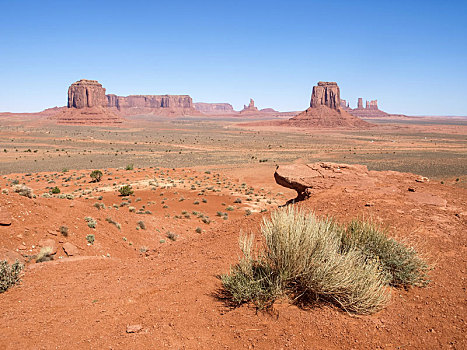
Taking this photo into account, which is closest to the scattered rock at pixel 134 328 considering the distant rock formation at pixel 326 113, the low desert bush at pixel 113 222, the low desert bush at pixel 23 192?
the low desert bush at pixel 113 222

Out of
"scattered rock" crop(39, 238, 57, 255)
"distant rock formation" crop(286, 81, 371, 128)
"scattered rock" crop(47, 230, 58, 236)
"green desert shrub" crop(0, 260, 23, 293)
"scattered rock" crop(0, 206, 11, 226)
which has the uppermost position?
"distant rock formation" crop(286, 81, 371, 128)

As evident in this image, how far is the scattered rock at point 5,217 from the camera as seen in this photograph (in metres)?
8.83

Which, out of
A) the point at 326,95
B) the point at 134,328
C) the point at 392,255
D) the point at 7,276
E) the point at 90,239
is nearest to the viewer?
the point at 134,328

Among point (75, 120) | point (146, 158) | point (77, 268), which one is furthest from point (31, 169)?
point (75, 120)

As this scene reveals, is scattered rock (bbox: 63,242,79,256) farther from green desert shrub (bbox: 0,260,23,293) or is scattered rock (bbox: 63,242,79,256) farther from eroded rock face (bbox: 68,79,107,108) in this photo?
eroded rock face (bbox: 68,79,107,108)

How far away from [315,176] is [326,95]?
152 metres

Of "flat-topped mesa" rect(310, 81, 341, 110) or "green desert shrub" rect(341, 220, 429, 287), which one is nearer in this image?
"green desert shrub" rect(341, 220, 429, 287)

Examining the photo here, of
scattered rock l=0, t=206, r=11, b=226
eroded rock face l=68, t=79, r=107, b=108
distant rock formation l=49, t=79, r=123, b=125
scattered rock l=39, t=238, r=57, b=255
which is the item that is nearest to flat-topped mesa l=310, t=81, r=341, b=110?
distant rock formation l=49, t=79, r=123, b=125

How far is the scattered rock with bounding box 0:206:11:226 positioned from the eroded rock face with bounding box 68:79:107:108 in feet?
496

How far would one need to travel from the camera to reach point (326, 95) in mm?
152625

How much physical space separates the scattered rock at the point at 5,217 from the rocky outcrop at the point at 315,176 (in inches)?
324

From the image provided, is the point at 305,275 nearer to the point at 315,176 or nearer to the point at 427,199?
the point at 427,199

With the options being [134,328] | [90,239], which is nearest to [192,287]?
[134,328]

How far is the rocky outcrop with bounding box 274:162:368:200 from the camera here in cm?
1028
